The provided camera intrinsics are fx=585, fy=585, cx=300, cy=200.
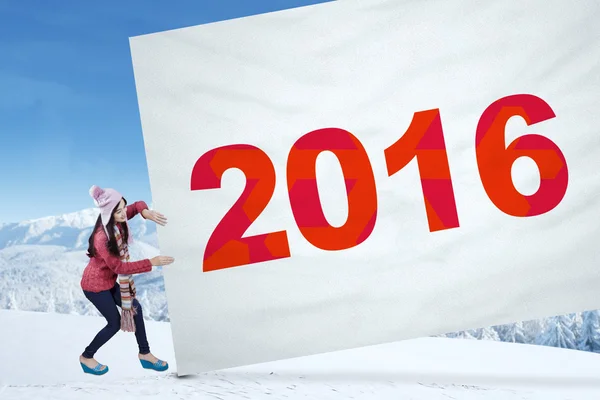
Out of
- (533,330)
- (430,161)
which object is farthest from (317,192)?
(533,330)

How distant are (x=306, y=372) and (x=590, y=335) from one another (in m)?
2.98

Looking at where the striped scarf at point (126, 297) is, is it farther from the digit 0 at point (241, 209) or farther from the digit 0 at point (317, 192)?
the digit 0 at point (317, 192)

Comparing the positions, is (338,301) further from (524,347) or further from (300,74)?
(524,347)

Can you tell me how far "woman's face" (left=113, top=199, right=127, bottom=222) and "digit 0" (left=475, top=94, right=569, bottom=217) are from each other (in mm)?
1840

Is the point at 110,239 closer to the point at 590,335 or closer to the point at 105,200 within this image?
the point at 105,200

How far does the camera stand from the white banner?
292cm

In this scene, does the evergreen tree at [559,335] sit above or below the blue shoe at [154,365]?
below

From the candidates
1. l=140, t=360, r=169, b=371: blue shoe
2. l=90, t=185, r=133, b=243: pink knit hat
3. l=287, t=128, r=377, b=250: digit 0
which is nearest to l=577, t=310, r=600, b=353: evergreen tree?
l=287, t=128, r=377, b=250: digit 0

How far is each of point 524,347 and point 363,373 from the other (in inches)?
69.4

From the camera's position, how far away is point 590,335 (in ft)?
16.3

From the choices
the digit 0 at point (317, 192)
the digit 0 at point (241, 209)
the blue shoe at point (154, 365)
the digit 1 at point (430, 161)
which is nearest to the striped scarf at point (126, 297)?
the blue shoe at point (154, 365)

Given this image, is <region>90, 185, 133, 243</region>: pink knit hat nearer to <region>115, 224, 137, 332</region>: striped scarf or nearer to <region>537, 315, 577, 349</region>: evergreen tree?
<region>115, 224, 137, 332</region>: striped scarf

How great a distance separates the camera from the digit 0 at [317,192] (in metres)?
3.00

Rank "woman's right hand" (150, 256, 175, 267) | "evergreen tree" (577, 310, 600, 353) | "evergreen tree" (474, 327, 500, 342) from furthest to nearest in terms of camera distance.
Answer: "evergreen tree" (474, 327, 500, 342) → "evergreen tree" (577, 310, 600, 353) → "woman's right hand" (150, 256, 175, 267)
